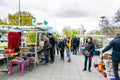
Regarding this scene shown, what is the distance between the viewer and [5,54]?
10.2 metres

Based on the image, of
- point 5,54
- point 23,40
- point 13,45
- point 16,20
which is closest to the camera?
point 5,54

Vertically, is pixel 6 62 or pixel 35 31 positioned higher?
pixel 35 31

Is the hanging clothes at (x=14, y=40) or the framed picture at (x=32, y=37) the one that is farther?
the framed picture at (x=32, y=37)

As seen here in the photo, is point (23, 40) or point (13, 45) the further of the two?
point (23, 40)

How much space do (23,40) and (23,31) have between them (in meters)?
0.52

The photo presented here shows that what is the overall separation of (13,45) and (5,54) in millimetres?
1997

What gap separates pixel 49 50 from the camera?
1410 centimetres

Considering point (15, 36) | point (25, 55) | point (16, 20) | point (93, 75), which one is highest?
point (16, 20)

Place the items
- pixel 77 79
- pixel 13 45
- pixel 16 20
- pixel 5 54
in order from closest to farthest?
pixel 77 79 → pixel 5 54 → pixel 13 45 → pixel 16 20

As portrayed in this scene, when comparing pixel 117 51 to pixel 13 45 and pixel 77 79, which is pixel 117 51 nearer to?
pixel 77 79


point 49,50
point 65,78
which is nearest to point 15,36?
point 49,50

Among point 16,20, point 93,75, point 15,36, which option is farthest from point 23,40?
point 16,20

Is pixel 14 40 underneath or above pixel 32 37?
underneath

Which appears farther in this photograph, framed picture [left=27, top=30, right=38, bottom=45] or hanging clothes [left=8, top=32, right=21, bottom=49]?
framed picture [left=27, top=30, right=38, bottom=45]
